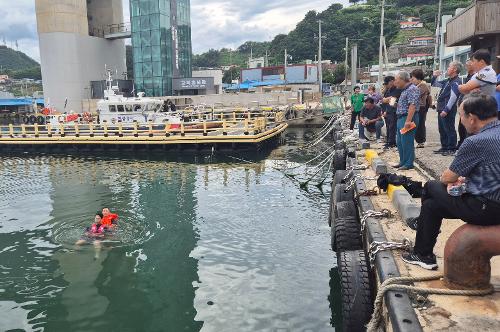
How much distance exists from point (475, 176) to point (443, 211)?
0.39 meters

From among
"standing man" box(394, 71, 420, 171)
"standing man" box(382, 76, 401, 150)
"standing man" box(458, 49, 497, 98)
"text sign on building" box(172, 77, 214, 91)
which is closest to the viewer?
"standing man" box(458, 49, 497, 98)

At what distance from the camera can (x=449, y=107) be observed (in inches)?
331

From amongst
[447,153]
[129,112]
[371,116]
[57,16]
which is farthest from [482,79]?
[57,16]

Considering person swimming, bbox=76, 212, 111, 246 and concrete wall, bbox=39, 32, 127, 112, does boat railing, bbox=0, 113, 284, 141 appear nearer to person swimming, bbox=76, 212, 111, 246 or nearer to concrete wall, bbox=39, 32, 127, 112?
person swimming, bbox=76, 212, 111, 246

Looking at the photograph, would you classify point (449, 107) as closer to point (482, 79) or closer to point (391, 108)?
point (482, 79)

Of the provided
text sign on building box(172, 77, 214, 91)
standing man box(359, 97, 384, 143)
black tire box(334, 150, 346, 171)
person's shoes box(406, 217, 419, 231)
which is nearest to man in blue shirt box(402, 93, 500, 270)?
person's shoes box(406, 217, 419, 231)

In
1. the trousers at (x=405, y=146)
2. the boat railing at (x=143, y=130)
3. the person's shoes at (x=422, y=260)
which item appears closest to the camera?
the person's shoes at (x=422, y=260)

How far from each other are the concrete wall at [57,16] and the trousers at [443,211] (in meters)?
51.0

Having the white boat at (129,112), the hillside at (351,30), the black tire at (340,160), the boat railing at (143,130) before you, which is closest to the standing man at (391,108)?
the black tire at (340,160)

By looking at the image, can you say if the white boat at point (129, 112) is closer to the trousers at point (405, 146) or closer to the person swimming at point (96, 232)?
the person swimming at point (96, 232)

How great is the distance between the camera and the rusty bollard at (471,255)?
3.20m

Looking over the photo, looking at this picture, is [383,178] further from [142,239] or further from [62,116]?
[62,116]

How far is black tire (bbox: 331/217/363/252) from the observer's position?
19.5ft

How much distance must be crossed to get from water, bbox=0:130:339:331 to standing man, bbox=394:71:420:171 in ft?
8.22
